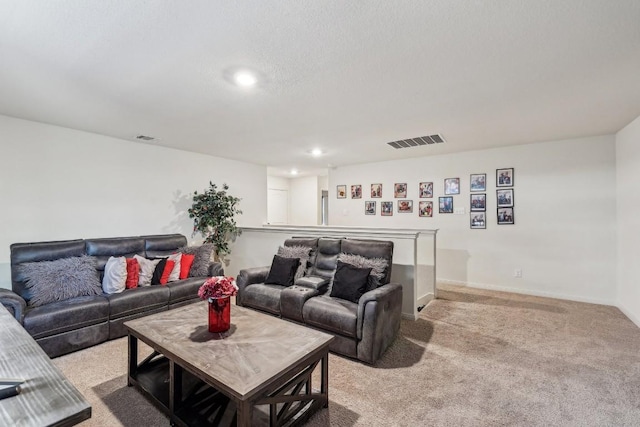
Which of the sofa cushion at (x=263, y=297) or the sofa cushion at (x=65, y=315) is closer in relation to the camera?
the sofa cushion at (x=65, y=315)

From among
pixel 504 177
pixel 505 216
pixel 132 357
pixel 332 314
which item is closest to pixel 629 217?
pixel 505 216

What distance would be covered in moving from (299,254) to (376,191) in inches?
118

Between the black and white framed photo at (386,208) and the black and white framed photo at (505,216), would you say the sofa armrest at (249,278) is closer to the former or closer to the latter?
the black and white framed photo at (386,208)

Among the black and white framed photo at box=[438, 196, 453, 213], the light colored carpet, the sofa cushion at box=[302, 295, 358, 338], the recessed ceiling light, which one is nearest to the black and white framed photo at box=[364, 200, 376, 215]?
the black and white framed photo at box=[438, 196, 453, 213]

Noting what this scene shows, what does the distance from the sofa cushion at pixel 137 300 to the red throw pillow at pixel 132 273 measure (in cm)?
10

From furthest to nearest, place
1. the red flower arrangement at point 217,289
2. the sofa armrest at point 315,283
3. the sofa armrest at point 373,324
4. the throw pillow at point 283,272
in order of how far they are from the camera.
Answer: the throw pillow at point 283,272
the sofa armrest at point 315,283
the sofa armrest at point 373,324
the red flower arrangement at point 217,289

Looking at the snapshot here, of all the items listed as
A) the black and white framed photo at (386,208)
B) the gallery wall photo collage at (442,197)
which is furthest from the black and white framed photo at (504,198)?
the black and white framed photo at (386,208)

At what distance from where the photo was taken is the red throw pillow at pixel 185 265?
398 cm

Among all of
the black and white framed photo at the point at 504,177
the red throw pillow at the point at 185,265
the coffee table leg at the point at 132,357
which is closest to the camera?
the coffee table leg at the point at 132,357

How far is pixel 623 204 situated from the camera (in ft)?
12.6

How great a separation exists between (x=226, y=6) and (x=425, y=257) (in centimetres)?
371

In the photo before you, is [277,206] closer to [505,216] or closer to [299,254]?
[299,254]

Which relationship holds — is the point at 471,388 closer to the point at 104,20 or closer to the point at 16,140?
the point at 104,20

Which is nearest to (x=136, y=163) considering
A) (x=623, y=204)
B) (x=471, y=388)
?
(x=471, y=388)
